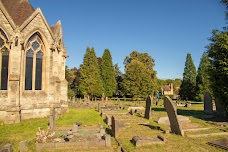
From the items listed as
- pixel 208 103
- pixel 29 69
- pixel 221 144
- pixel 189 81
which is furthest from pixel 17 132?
pixel 189 81

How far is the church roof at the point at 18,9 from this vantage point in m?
19.9

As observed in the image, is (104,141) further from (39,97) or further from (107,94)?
(107,94)

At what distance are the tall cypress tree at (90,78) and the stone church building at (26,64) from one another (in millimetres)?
32063

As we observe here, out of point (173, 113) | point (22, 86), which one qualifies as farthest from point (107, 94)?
point (173, 113)

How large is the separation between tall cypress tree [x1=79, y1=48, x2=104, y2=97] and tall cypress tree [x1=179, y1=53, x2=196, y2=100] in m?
25.1

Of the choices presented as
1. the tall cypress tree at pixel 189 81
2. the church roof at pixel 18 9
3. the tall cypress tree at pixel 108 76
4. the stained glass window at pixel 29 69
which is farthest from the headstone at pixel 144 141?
the tall cypress tree at pixel 189 81

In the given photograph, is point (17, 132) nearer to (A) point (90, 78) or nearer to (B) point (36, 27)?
(B) point (36, 27)

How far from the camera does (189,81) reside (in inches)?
2418

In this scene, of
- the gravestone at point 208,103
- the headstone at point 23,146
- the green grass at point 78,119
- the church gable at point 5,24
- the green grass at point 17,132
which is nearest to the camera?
the headstone at point 23,146

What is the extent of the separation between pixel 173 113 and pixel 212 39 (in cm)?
1055

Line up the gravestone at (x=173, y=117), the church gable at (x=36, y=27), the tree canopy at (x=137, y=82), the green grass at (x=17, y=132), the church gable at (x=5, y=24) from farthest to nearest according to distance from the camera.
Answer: the tree canopy at (x=137, y=82), the church gable at (x=36, y=27), the church gable at (x=5, y=24), the gravestone at (x=173, y=117), the green grass at (x=17, y=132)

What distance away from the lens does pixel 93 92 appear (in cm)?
5419

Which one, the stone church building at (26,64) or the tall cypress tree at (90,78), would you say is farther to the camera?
the tall cypress tree at (90,78)

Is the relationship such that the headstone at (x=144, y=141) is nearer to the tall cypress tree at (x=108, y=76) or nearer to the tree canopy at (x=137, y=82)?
the tree canopy at (x=137, y=82)
